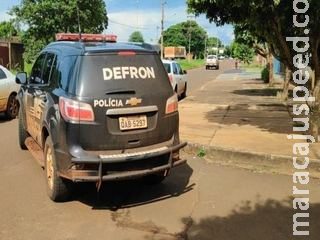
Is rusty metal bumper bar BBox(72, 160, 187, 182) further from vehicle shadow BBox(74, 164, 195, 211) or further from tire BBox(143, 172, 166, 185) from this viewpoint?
tire BBox(143, 172, 166, 185)

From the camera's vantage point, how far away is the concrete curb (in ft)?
23.3

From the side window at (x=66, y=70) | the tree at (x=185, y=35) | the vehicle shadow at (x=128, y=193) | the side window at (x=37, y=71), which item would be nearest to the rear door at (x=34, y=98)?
the side window at (x=37, y=71)

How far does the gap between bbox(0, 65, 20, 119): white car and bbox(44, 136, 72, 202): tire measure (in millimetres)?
6837

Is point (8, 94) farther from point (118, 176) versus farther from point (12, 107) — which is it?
point (118, 176)

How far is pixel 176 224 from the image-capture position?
507 cm

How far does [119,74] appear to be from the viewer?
5.53 meters

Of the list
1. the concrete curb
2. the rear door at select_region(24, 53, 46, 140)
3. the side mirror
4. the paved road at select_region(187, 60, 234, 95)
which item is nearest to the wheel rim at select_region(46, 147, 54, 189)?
the rear door at select_region(24, 53, 46, 140)

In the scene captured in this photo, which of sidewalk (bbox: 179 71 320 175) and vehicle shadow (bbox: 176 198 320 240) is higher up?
sidewalk (bbox: 179 71 320 175)

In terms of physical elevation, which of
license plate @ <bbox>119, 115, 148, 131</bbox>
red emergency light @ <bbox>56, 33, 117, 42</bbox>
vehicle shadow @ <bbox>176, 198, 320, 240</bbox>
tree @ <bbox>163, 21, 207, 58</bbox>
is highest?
tree @ <bbox>163, 21, 207, 58</bbox>

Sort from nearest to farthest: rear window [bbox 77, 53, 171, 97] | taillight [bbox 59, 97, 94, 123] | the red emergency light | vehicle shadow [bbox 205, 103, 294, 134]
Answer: taillight [bbox 59, 97, 94, 123]
rear window [bbox 77, 53, 171, 97]
the red emergency light
vehicle shadow [bbox 205, 103, 294, 134]

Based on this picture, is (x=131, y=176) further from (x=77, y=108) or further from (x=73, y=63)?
(x=73, y=63)

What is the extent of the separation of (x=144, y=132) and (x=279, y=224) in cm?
182

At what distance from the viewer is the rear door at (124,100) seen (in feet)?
17.3

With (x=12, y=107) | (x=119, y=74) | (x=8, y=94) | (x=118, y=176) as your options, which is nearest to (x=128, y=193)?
(x=118, y=176)
